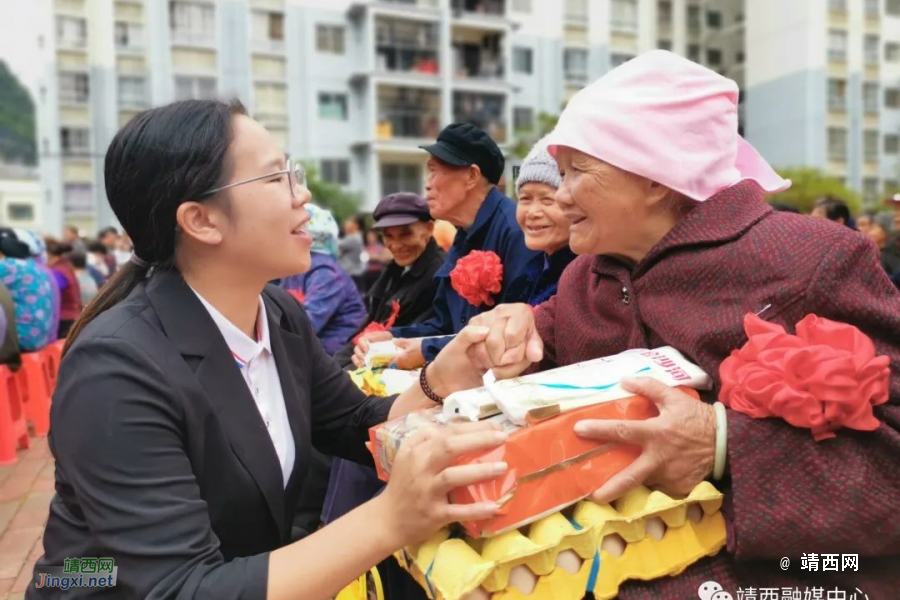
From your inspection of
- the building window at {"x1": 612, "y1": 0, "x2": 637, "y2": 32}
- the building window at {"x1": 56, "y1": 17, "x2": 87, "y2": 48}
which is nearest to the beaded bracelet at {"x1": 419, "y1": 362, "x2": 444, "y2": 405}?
the building window at {"x1": 56, "y1": 17, "x2": 87, "y2": 48}

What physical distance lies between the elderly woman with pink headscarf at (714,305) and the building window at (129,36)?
26.6 m

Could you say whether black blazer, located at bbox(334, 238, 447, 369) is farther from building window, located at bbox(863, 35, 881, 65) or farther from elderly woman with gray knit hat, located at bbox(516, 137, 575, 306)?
building window, located at bbox(863, 35, 881, 65)

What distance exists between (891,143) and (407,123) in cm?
2170

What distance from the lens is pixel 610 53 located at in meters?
31.0

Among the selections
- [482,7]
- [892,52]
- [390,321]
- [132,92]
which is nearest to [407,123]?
[482,7]

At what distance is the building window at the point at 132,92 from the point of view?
2440 cm

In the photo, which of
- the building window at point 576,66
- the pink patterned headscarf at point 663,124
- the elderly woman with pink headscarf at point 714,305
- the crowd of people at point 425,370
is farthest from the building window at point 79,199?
the pink patterned headscarf at point 663,124

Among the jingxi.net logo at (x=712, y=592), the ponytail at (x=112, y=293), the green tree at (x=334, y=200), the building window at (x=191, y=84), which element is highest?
the building window at (x=191, y=84)

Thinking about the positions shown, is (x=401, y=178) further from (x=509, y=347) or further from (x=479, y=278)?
(x=509, y=347)

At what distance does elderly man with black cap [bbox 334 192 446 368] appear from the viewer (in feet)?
13.0

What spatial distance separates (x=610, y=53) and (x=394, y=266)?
A: 29.6 m

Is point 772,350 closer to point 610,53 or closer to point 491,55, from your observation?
point 491,55

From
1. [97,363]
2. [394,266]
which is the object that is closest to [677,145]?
[97,363]

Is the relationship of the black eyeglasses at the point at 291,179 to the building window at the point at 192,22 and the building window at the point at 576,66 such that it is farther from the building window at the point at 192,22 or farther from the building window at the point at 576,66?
the building window at the point at 576,66
